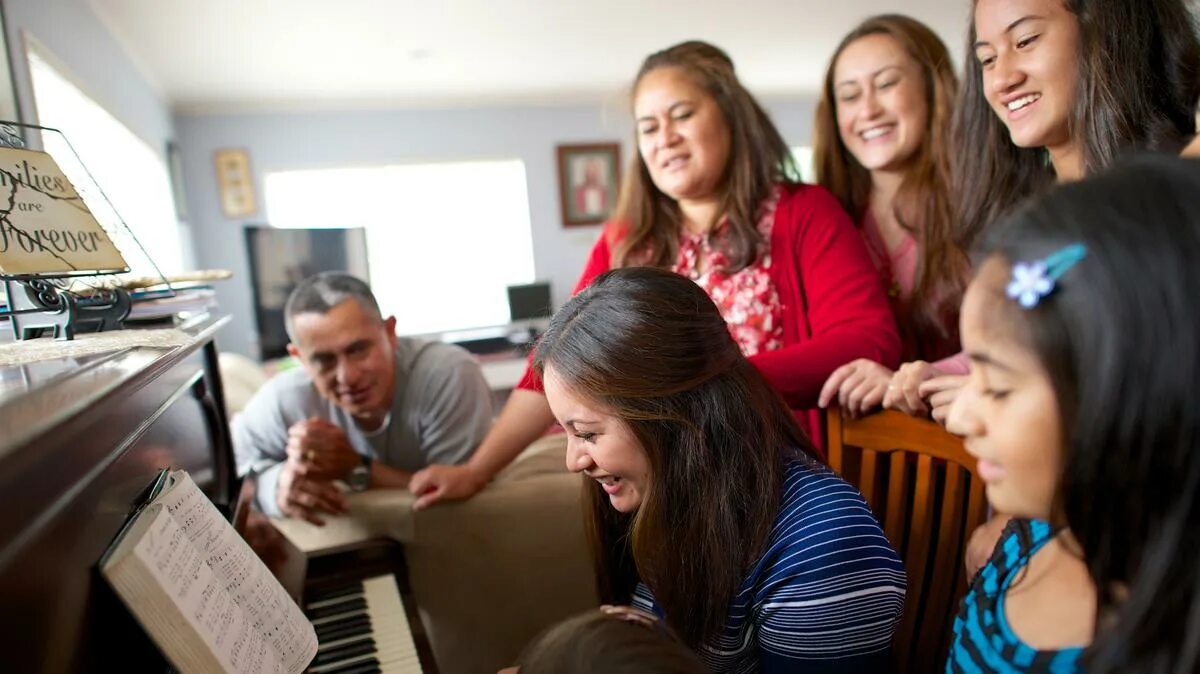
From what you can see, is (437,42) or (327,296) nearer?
(327,296)

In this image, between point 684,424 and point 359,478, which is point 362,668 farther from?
point 684,424

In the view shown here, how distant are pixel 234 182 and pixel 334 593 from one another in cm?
508

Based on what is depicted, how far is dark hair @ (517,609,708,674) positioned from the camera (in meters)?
0.66

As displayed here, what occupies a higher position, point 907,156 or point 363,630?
point 907,156

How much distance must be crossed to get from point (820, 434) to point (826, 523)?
52cm

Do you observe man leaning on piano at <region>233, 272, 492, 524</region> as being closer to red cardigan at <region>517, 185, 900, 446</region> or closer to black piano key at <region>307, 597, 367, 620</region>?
black piano key at <region>307, 597, 367, 620</region>

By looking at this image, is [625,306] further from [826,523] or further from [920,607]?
[920,607]

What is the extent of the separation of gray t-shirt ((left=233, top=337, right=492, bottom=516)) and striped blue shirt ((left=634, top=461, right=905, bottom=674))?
103 centimetres

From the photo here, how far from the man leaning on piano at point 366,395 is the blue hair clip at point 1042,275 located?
4.63 feet

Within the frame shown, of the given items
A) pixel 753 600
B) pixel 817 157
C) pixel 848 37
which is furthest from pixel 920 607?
pixel 848 37

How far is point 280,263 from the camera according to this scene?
16.7 ft

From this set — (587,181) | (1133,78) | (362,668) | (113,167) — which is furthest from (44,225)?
(587,181)

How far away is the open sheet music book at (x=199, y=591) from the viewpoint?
70cm

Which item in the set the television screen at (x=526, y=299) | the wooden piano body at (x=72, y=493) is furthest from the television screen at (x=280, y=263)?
the wooden piano body at (x=72, y=493)
